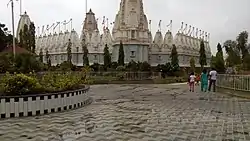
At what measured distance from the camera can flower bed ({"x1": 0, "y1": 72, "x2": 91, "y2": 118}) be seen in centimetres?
956

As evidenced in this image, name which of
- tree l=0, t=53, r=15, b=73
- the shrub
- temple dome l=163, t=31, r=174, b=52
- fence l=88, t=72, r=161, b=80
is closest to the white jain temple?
temple dome l=163, t=31, r=174, b=52

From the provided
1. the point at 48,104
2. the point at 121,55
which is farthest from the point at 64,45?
the point at 48,104

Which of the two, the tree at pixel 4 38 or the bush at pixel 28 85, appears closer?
the bush at pixel 28 85

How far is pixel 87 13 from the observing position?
6172cm

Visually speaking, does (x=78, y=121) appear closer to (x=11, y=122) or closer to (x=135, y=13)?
(x=11, y=122)

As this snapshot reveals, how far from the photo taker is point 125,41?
53562 millimetres

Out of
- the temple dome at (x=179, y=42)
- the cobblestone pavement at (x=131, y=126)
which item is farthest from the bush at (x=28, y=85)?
the temple dome at (x=179, y=42)

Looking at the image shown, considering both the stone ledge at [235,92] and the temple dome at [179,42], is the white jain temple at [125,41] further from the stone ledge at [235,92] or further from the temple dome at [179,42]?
the stone ledge at [235,92]

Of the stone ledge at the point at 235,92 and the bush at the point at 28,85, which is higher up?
the bush at the point at 28,85

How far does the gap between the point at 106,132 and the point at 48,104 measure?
3589mm

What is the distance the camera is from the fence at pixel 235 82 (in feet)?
53.6

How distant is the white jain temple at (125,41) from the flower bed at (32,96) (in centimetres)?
4204

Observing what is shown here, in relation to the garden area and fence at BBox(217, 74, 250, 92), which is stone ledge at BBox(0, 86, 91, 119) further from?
fence at BBox(217, 74, 250, 92)

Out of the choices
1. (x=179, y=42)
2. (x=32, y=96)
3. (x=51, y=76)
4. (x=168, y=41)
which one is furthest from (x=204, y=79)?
(x=179, y=42)
